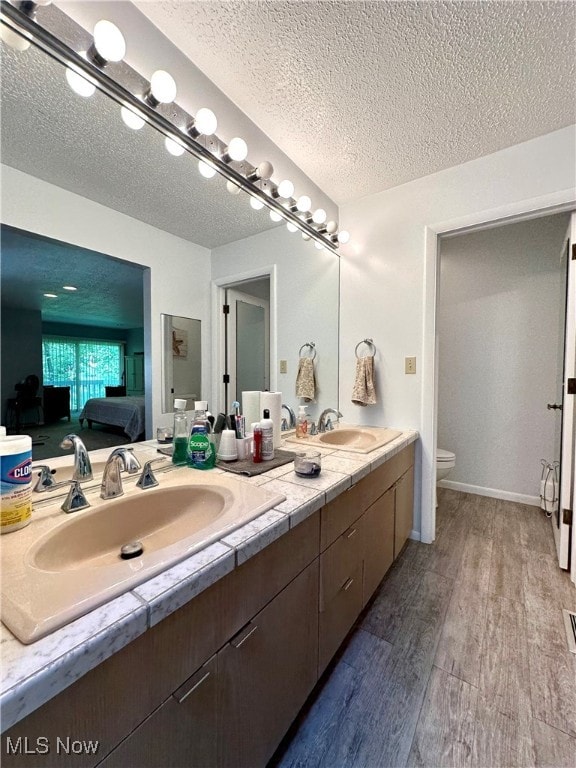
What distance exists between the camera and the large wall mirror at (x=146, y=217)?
0.85m

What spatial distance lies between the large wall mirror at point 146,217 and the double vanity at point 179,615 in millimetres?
421

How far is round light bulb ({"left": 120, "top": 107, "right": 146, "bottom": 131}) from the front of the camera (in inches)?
40.2

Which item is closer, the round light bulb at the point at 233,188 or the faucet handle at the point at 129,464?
the faucet handle at the point at 129,464

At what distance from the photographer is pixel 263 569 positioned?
2.48 feet

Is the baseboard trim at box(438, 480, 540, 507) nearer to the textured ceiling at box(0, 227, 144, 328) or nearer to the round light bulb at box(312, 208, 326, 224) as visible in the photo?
the round light bulb at box(312, 208, 326, 224)

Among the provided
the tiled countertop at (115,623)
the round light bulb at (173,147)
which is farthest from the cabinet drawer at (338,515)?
the round light bulb at (173,147)

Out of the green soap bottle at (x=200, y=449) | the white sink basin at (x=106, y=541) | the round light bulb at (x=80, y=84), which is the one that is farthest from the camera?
the green soap bottle at (x=200, y=449)

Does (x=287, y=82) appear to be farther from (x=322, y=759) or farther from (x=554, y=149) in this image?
(x=322, y=759)

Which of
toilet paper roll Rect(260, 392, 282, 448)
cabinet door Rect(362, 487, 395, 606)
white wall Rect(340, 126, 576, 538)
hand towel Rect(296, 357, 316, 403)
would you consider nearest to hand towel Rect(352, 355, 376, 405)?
white wall Rect(340, 126, 576, 538)

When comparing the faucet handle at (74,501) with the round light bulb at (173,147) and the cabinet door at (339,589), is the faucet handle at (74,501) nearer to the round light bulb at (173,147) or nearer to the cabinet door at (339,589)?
the cabinet door at (339,589)

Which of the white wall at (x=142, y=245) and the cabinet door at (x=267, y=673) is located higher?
the white wall at (x=142, y=245)

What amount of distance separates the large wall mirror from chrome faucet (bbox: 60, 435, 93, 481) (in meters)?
0.23

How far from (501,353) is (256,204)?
234 centimetres

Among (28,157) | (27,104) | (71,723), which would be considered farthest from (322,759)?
(27,104)
